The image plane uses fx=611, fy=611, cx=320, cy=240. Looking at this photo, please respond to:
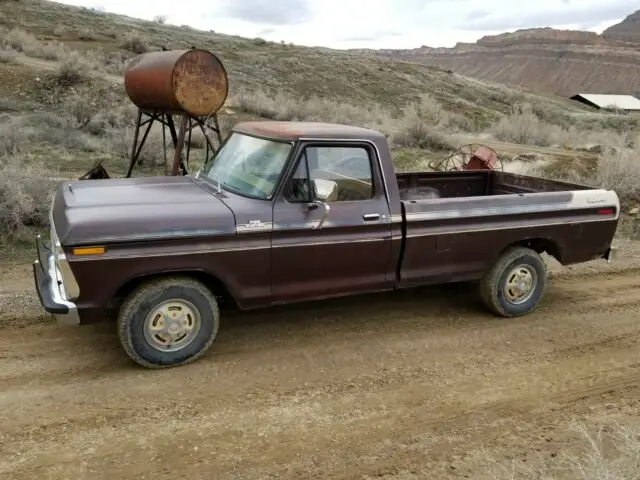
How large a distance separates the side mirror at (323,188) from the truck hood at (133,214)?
745 millimetres

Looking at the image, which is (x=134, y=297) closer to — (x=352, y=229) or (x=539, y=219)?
(x=352, y=229)

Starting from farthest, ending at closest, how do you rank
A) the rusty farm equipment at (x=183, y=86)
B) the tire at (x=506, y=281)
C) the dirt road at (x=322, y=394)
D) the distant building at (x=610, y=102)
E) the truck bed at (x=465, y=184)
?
the distant building at (x=610, y=102)
the rusty farm equipment at (x=183, y=86)
the truck bed at (x=465, y=184)
the tire at (x=506, y=281)
the dirt road at (x=322, y=394)

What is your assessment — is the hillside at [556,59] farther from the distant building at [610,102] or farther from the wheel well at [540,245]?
the wheel well at [540,245]

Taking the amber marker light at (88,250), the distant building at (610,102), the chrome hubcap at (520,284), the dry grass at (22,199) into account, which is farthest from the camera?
the distant building at (610,102)

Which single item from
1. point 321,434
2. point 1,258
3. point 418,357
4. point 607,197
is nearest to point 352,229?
point 418,357

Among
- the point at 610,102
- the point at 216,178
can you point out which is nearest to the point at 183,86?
the point at 216,178

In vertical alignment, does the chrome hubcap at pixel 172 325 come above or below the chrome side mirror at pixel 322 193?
below

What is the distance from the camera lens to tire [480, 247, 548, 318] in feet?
20.3

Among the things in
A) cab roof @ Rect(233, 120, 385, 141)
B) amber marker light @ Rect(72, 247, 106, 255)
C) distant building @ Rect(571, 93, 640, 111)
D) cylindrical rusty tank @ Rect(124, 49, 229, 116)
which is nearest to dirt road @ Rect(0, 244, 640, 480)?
amber marker light @ Rect(72, 247, 106, 255)

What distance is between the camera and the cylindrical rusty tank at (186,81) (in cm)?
862

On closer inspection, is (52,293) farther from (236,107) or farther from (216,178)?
(236,107)

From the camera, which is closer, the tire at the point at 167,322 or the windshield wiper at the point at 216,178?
the tire at the point at 167,322

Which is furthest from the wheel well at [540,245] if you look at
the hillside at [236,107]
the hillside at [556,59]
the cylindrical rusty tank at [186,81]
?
the hillside at [556,59]

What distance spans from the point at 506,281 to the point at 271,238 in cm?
267
